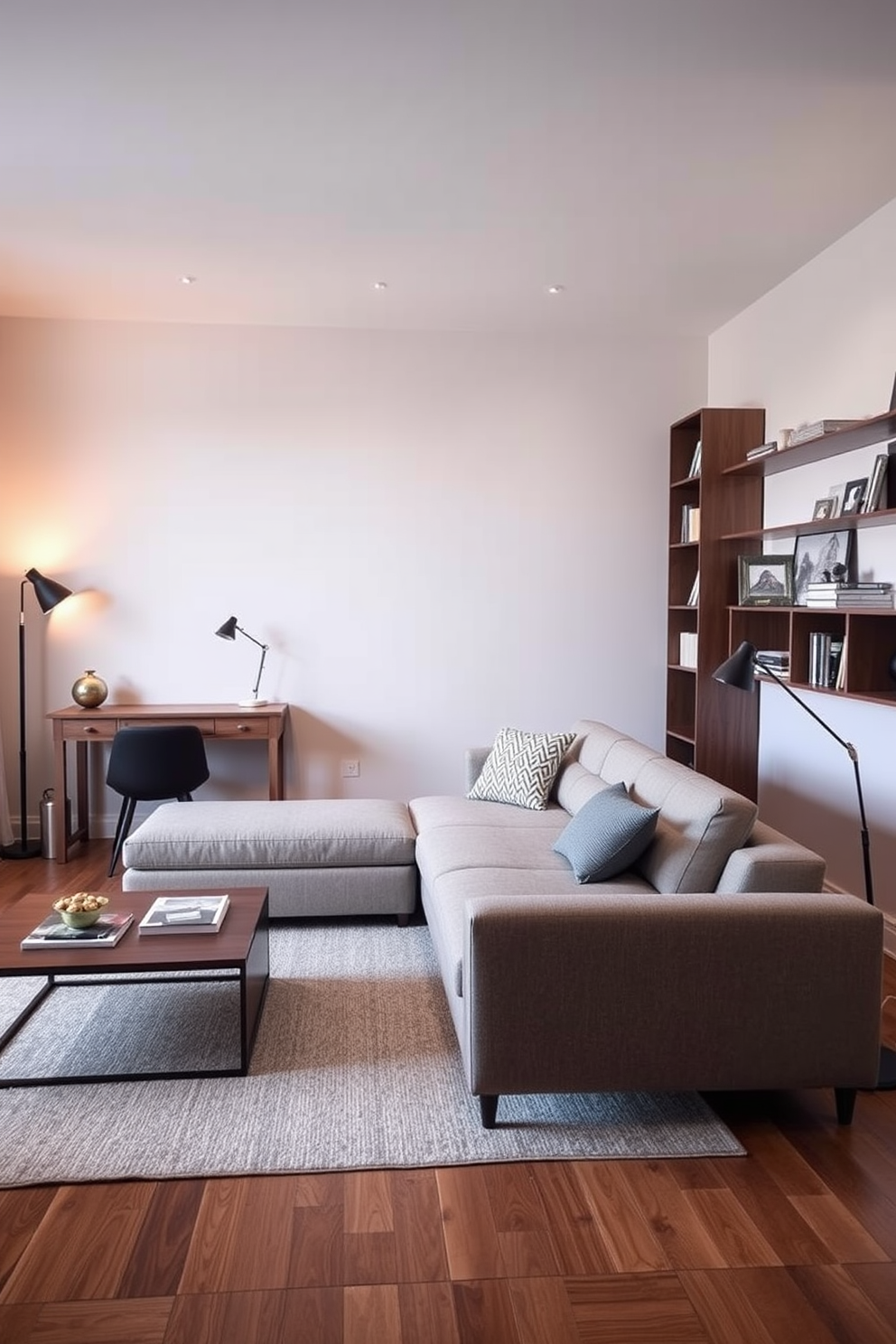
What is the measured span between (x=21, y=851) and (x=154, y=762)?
1.05 meters

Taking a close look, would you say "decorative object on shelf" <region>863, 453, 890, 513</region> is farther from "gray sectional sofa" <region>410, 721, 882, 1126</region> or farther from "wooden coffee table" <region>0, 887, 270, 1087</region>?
"wooden coffee table" <region>0, 887, 270, 1087</region>

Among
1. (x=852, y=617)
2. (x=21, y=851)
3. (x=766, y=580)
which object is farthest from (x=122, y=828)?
(x=852, y=617)

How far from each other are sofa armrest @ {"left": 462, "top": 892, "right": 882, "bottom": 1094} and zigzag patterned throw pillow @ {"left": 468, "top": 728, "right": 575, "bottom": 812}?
1.70 m

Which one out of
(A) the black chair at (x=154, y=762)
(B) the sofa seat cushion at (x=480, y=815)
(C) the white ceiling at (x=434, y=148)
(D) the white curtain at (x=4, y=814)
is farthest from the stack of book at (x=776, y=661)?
(D) the white curtain at (x=4, y=814)

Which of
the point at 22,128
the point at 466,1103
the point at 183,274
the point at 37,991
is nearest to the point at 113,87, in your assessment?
the point at 22,128

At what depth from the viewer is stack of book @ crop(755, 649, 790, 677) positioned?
4.10 metres

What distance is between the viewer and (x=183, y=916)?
2.83 meters

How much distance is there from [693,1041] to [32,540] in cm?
422

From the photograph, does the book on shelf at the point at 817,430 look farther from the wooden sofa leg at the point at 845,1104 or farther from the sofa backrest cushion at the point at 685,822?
the wooden sofa leg at the point at 845,1104

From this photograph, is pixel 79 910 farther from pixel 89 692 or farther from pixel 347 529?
pixel 347 529

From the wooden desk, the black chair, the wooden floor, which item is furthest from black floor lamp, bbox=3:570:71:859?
the wooden floor

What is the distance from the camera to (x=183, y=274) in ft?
14.2

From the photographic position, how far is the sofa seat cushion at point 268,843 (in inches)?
143

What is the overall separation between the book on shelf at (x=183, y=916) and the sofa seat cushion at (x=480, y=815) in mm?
1016
